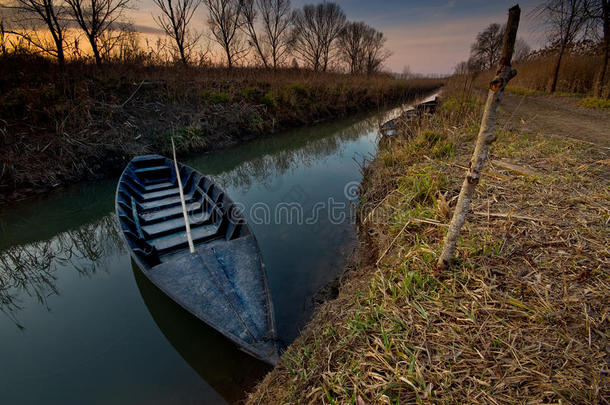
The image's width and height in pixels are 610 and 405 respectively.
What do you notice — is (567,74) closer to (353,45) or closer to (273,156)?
(273,156)

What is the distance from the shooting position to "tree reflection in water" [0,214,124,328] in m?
3.56

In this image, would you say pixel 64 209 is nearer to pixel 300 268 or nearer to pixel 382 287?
pixel 300 268

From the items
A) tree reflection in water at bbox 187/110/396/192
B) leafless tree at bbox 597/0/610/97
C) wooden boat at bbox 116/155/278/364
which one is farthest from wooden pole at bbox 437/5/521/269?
leafless tree at bbox 597/0/610/97

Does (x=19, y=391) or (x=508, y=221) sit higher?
(x=508, y=221)

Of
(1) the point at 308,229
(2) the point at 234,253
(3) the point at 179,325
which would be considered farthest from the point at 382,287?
(1) the point at 308,229

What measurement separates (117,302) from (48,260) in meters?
2.00

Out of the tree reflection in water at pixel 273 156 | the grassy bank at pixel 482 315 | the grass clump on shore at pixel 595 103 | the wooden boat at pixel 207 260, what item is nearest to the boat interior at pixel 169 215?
the wooden boat at pixel 207 260

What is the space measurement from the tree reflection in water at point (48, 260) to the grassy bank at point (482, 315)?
12.2ft

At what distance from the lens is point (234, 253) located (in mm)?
3197

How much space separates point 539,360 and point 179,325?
3.31m

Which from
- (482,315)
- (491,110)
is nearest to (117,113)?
(491,110)

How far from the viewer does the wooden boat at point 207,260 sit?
2.46m

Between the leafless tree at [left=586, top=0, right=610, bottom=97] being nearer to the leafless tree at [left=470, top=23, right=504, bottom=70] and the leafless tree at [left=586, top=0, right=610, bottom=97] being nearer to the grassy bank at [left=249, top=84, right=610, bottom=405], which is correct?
the grassy bank at [left=249, top=84, right=610, bottom=405]

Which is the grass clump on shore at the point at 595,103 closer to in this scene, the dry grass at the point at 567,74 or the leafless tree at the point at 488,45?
the dry grass at the point at 567,74
